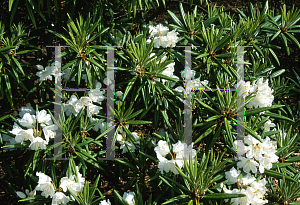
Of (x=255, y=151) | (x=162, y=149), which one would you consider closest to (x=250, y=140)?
(x=255, y=151)

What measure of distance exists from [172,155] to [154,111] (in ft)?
1.24

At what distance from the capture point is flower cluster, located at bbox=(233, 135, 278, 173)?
1.67 meters

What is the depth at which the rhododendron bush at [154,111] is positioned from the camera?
168 cm

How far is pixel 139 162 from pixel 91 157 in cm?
34

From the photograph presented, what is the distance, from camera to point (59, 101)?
1974 mm

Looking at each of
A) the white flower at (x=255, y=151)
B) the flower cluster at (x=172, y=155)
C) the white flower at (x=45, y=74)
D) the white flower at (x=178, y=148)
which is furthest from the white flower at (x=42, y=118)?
the white flower at (x=255, y=151)

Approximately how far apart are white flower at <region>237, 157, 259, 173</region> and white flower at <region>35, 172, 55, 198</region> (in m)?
1.10

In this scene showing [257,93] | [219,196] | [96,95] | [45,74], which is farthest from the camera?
[45,74]

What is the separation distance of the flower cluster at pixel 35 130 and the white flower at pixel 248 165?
1122mm

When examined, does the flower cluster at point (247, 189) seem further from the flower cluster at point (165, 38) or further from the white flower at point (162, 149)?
the flower cluster at point (165, 38)

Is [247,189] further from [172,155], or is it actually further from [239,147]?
[172,155]

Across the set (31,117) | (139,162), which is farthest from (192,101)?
(31,117)

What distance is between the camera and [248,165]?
5.57ft

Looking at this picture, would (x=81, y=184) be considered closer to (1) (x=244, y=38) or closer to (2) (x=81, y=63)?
(2) (x=81, y=63)
